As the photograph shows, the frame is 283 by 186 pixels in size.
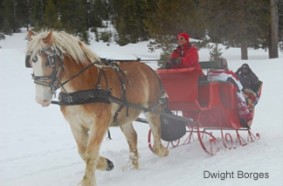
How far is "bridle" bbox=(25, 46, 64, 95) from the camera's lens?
4.89 m

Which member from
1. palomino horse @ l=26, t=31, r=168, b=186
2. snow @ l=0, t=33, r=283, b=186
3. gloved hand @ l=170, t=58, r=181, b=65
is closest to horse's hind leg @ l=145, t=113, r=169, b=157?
snow @ l=0, t=33, r=283, b=186

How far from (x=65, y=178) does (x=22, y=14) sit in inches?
2307

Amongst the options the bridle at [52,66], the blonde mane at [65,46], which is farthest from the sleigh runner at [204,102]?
the bridle at [52,66]

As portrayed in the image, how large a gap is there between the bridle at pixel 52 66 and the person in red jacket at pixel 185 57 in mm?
2730

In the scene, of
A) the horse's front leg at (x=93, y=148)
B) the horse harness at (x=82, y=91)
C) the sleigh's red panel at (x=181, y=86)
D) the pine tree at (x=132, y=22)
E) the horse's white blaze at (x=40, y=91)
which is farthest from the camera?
the pine tree at (x=132, y=22)

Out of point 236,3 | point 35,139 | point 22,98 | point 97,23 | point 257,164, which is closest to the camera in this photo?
point 257,164

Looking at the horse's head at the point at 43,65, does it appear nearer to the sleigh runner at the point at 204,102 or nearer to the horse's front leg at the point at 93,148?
the horse's front leg at the point at 93,148

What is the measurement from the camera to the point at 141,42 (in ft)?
143

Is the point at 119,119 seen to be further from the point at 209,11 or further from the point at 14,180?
the point at 209,11

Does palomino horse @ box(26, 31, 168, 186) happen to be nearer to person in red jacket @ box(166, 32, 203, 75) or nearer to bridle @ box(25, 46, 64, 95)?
bridle @ box(25, 46, 64, 95)

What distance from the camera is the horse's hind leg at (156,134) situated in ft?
23.2

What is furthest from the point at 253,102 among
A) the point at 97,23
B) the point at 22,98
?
the point at 97,23

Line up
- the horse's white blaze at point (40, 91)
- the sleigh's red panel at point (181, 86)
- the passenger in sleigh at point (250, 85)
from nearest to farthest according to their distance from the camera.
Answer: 1. the horse's white blaze at point (40, 91)
2. the sleigh's red panel at point (181, 86)
3. the passenger in sleigh at point (250, 85)

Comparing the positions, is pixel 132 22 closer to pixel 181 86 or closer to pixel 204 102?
pixel 204 102
